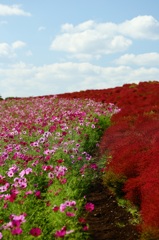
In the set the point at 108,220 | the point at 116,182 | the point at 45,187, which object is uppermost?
the point at 116,182

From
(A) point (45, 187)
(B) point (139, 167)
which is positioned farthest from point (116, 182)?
(A) point (45, 187)

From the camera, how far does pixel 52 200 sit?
7113 millimetres

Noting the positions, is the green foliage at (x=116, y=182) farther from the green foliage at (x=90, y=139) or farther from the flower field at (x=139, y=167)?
the green foliage at (x=90, y=139)

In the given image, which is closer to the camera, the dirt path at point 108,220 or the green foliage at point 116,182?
the dirt path at point 108,220

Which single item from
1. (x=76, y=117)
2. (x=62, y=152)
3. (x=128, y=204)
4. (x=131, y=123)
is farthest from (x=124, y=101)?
(x=128, y=204)

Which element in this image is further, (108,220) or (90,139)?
(90,139)

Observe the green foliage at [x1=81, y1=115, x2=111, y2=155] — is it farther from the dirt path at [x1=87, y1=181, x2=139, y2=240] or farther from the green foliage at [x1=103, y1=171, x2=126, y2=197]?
the green foliage at [x1=103, y1=171, x2=126, y2=197]

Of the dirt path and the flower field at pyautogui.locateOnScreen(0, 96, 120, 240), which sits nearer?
the flower field at pyautogui.locateOnScreen(0, 96, 120, 240)

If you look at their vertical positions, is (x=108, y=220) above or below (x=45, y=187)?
below

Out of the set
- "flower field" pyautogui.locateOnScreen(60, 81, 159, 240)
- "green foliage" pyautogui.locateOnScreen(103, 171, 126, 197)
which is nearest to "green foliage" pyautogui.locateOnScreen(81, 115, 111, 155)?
"flower field" pyautogui.locateOnScreen(60, 81, 159, 240)

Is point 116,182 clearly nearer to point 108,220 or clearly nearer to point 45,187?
point 108,220

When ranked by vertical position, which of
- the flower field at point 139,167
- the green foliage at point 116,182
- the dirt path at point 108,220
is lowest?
the dirt path at point 108,220

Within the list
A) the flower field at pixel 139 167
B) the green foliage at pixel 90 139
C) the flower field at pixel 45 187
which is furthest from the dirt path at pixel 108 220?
the green foliage at pixel 90 139

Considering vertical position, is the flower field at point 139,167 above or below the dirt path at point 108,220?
above
